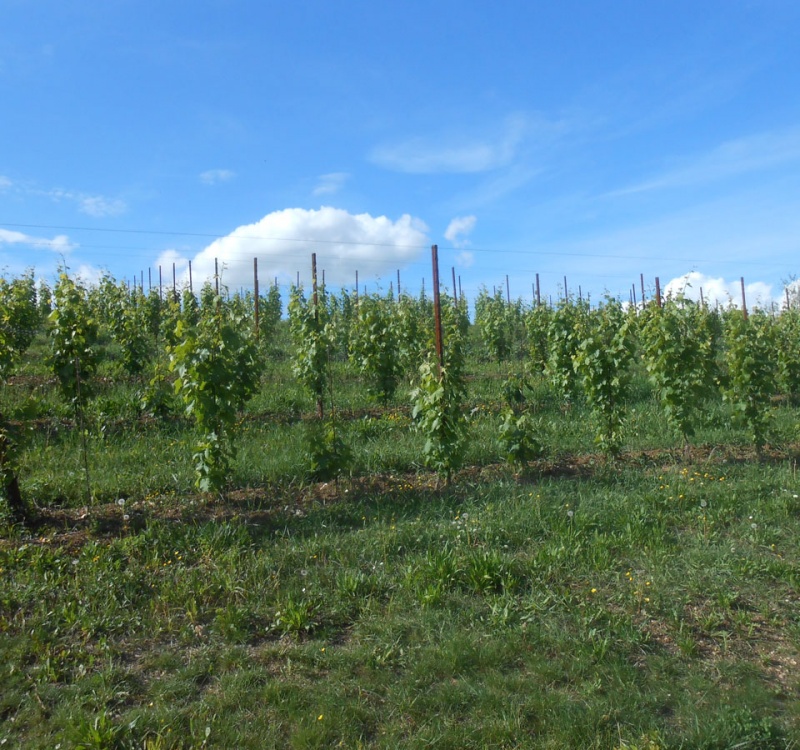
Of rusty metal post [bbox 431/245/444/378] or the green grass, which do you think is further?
rusty metal post [bbox 431/245/444/378]

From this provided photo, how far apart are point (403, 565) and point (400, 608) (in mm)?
617

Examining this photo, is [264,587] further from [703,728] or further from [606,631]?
[703,728]

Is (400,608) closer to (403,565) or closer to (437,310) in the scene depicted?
(403,565)

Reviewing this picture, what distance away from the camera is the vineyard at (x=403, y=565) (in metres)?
3.36

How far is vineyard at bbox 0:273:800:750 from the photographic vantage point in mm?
3357

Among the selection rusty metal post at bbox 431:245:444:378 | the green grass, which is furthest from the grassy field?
rusty metal post at bbox 431:245:444:378

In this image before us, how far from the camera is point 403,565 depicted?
502cm

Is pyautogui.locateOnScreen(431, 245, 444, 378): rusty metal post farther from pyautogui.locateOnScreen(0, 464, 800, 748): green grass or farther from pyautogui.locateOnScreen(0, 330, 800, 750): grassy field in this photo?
pyautogui.locateOnScreen(0, 464, 800, 748): green grass

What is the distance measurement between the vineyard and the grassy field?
0.06ft

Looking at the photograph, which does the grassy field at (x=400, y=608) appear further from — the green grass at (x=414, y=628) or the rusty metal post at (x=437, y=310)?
the rusty metal post at (x=437, y=310)

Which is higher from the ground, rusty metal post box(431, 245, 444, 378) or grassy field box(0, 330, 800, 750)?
rusty metal post box(431, 245, 444, 378)

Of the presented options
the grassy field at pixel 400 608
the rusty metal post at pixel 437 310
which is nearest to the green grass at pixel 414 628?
the grassy field at pixel 400 608

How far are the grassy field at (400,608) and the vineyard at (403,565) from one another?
0.06ft

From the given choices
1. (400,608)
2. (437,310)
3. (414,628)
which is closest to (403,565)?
(400,608)
